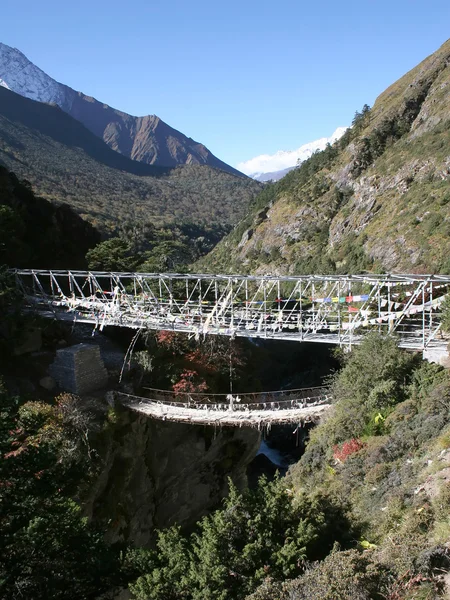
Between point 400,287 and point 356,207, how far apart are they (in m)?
35.8

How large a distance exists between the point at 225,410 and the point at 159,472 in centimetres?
557

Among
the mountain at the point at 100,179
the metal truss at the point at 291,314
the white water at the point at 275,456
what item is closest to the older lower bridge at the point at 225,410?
the metal truss at the point at 291,314

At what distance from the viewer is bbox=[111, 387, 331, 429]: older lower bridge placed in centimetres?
1739

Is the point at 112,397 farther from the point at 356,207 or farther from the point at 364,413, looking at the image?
the point at 356,207

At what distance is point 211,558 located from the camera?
8.79m

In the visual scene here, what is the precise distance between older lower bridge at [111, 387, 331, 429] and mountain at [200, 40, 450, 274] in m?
22.6

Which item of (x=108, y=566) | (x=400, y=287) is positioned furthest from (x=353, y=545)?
(x=400, y=287)

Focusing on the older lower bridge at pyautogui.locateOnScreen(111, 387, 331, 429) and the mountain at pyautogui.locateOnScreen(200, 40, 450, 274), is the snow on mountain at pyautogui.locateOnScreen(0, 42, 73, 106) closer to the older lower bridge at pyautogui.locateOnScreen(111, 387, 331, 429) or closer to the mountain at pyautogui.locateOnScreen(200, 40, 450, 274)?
the mountain at pyautogui.locateOnScreen(200, 40, 450, 274)

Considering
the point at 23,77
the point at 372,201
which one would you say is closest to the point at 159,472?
the point at 372,201

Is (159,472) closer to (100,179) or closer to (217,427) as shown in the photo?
(217,427)

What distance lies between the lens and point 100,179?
10488cm

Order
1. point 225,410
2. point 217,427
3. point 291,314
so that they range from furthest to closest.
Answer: point 217,427, point 291,314, point 225,410

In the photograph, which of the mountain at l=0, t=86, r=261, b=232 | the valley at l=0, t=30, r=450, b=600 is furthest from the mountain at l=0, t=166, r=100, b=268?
the mountain at l=0, t=86, r=261, b=232

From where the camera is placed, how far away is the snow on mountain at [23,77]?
16862 cm
